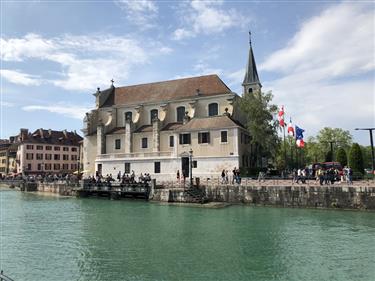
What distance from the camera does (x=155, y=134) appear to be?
47.5 meters

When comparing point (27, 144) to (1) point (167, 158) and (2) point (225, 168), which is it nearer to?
(1) point (167, 158)

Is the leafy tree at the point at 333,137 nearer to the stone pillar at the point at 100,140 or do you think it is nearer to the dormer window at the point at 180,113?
the dormer window at the point at 180,113

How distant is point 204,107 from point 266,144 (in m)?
11.3

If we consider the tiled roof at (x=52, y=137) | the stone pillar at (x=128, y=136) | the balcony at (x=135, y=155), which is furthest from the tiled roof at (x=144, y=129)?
the tiled roof at (x=52, y=137)

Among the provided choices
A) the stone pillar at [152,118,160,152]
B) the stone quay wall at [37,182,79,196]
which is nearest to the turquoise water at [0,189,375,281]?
the stone quay wall at [37,182,79,196]

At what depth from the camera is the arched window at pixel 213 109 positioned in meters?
47.7

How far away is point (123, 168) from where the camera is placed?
47.0 meters

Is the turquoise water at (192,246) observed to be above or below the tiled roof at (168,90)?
below

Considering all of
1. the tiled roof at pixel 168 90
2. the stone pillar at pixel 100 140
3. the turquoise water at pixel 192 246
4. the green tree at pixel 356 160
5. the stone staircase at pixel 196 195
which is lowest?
the turquoise water at pixel 192 246

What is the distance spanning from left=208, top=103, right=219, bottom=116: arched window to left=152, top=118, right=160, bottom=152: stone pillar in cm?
703

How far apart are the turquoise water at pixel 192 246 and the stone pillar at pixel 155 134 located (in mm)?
20807

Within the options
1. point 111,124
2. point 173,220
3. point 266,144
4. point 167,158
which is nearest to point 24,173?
point 111,124

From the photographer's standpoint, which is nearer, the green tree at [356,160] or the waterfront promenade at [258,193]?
the waterfront promenade at [258,193]

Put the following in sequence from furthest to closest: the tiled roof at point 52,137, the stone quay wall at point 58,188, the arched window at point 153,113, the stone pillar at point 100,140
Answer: the tiled roof at point 52,137, the arched window at point 153,113, the stone pillar at point 100,140, the stone quay wall at point 58,188
